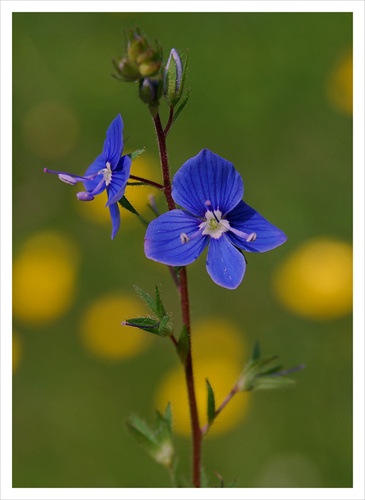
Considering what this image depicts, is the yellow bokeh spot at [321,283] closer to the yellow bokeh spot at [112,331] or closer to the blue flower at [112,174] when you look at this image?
the yellow bokeh spot at [112,331]

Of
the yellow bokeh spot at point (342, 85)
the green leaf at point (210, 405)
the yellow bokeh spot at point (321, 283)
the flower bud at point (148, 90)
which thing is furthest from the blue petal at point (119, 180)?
the yellow bokeh spot at point (342, 85)

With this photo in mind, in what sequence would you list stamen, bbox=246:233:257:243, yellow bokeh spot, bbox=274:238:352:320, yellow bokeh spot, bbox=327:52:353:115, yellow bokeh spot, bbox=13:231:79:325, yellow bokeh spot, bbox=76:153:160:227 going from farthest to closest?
yellow bokeh spot, bbox=327:52:353:115 < yellow bokeh spot, bbox=76:153:160:227 < yellow bokeh spot, bbox=13:231:79:325 < yellow bokeh spot, bbox=274:238:352:320 < stamen, bbox=246:233:257:243

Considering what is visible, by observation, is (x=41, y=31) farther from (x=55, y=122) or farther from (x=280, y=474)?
(x=280, y=474)

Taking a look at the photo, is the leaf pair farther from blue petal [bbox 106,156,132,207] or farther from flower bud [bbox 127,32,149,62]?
flower bud [bbox 127,32,149,62]

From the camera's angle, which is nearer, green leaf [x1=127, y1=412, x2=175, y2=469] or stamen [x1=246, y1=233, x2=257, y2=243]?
stamen [x1=246, y1=233, x2=257, y2=243]

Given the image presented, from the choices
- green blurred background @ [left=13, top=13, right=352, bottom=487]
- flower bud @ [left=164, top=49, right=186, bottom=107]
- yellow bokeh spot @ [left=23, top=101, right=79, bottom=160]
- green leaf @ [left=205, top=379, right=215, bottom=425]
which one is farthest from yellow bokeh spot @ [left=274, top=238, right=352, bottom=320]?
flower bud @ [left=164, top=49, right=186, bottom=107]

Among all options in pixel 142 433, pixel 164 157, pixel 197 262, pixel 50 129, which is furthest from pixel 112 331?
pixel 164 157
